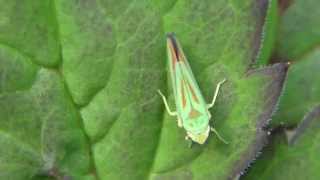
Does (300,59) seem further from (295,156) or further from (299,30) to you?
(295,156)

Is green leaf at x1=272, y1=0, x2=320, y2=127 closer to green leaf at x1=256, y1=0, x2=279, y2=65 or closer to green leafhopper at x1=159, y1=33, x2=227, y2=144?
green leaf at x1=256, y1=0, x2=279, y2=65

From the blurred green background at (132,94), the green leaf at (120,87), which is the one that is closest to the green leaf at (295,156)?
the blurred green background at (132,94)

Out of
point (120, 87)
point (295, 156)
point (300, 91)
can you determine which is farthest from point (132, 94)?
point (300, 91)

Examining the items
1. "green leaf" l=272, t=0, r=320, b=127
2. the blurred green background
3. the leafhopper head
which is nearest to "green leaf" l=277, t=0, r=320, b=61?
"green leaf" l=272, t=0, r=320, b=127

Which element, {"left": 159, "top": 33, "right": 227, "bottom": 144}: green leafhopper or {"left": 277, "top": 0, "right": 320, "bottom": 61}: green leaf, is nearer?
{"left": 159, "top": 33, "right": 227, "bottom": 144}: green leafhopper

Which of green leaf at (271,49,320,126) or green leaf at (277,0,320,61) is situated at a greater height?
green leaf at (277,0,320,61)

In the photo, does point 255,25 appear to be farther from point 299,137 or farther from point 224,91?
point 299,137

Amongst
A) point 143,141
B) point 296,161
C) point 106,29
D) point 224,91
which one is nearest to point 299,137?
point 296,161
